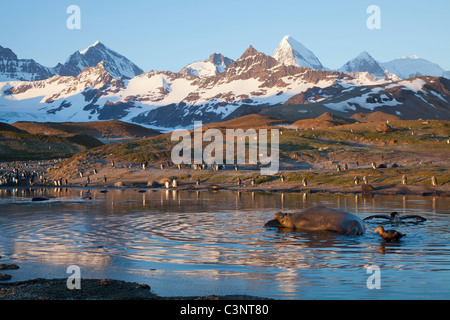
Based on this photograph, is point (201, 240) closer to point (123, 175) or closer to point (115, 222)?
point (115, 222)

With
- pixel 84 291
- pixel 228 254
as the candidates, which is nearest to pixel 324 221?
pixel 228 254

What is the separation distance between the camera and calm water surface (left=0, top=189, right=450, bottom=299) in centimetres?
1239

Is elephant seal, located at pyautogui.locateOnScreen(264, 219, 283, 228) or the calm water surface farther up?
elephant seal, located at pyautogui.locateOnScreen(264, 219, 283, 228)

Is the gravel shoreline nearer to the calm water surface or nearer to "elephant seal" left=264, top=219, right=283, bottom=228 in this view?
the calm water surface

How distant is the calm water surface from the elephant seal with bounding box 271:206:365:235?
699 mm

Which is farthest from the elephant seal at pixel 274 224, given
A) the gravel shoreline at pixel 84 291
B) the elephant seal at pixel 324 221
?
the gravel shoreline at pixel 84 291

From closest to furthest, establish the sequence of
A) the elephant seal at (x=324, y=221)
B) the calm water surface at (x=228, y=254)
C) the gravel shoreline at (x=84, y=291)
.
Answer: the gravel shoreline at (x=84, y=291)
the calm water surface at (x=228, y=254)
the elephant seal at (x=324, y=221)

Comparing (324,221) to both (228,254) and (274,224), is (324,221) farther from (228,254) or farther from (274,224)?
(228,254)

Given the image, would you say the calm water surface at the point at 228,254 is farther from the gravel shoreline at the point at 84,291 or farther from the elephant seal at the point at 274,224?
the gravel shoreline at the point at 84,291

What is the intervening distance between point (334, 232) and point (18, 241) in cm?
1291

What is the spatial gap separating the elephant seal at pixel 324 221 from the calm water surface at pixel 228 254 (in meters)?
0.70

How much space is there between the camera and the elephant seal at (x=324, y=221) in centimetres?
2094

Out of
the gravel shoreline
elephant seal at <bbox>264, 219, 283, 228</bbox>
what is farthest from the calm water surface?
the gravel shoreline

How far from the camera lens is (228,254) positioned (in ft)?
55.5
